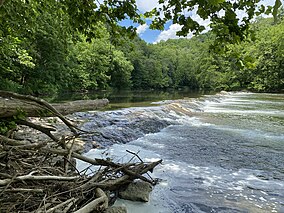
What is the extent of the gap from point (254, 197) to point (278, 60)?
5168 cm

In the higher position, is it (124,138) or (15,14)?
(15,14)

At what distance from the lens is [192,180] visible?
5.41 metres

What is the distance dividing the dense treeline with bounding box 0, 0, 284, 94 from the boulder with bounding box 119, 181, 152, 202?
220cm

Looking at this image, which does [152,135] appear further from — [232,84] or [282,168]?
[232,84]

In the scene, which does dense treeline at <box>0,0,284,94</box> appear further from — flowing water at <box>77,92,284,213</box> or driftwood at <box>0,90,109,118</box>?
flowing water at <box>77,92,284,213</box>

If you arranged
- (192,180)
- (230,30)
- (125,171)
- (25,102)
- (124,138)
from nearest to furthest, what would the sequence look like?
(230,30) → (25,102) → (125,171) → (192,180) → (124,138)

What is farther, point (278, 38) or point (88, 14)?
point (278, 38)

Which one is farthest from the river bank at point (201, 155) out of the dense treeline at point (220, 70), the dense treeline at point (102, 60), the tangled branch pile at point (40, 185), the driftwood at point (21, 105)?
the dense treeline at point (220, 70)

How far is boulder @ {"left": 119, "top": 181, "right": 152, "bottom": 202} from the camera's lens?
13.8ft

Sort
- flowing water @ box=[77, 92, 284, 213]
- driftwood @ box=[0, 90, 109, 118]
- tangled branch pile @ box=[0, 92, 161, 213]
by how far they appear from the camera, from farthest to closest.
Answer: flowing water @ box=[77, 92, 284, 213] → driftwood @ box=[0, 90, 109, 118] → tangled branch pile @ box=[0, 92, 161, 213]

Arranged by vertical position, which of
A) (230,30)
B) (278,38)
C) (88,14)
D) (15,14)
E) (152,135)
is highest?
(278,38)

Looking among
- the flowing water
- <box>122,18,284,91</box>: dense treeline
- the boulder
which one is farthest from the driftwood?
<box>122,18,284,91</box>: dense treeline

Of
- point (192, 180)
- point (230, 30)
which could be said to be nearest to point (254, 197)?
point (192, 180)

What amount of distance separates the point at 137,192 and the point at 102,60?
119 feet
